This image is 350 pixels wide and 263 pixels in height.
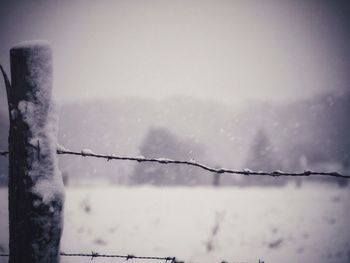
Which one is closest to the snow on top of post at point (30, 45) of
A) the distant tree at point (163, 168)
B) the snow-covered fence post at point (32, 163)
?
the snow-covered fence post at point (32, 163)

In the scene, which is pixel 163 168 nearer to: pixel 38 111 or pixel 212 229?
pixel 212 229

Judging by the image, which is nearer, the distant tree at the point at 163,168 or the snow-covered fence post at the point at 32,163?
the snow-covered fence post at the point at 32,163

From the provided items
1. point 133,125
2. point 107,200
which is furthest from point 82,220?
point 133,125

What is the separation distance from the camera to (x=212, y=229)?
7.78m

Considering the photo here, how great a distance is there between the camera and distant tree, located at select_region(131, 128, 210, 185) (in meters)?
28.5

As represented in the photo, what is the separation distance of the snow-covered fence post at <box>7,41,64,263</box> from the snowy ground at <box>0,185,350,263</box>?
3.58m

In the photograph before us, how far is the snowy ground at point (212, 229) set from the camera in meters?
6.56

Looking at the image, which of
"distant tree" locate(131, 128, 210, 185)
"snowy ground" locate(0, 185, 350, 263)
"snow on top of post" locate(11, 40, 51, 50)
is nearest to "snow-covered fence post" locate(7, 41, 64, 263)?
"snow on top of post" locate(11, 40, 51, 50)

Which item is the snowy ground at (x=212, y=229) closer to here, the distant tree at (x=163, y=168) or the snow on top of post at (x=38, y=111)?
the snow on top of post at (x=38, y=111)

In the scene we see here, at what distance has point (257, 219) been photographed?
858 centimetres

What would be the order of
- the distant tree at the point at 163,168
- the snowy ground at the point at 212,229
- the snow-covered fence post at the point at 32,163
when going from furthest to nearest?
1. the distant tree at the point at 163,168
2. the snowy ground at the point at 212,229
3. the snow-covered fence post at the point at 32,163

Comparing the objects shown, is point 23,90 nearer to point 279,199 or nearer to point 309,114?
point 279,199

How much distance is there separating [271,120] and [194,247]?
2539 inches

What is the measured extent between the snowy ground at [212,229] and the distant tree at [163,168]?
58.0ft
